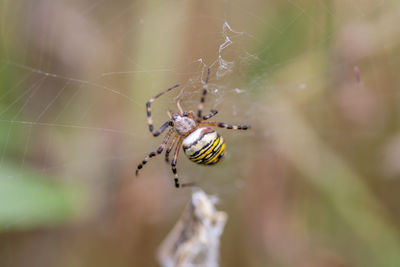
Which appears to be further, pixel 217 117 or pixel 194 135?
pixel 217 117

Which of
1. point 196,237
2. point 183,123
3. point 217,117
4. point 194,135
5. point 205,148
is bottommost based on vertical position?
point 196,237

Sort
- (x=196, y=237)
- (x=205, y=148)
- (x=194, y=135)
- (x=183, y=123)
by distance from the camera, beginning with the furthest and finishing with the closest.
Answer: (x=183, y=123)
(x=194, y=135)
(x=205, y=148)
(x=196, y=237)

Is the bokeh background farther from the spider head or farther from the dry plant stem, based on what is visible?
the dry plant stem

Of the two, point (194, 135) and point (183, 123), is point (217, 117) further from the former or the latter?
point (194, 135)

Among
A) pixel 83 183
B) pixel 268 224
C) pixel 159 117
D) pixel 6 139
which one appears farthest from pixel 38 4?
pixel 268 224

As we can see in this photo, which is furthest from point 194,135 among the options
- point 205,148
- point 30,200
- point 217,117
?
point 30,200

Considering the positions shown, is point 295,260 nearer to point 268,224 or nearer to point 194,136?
point 268,224
